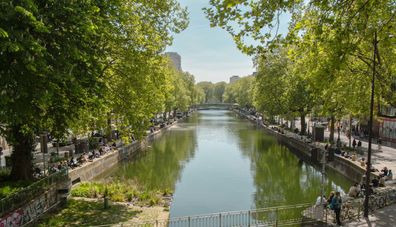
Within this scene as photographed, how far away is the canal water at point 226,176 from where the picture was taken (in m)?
28.8

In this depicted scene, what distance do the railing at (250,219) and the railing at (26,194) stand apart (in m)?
4.86

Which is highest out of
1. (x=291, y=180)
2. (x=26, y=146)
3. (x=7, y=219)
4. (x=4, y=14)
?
(x=4, y=14)

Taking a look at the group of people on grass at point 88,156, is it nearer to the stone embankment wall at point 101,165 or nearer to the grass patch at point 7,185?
the stone embankment wall at point 101,165

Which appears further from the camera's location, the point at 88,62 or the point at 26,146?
the point at 26,146

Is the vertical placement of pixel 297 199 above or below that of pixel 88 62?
below

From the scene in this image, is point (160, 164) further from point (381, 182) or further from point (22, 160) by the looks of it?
point (381, 182)

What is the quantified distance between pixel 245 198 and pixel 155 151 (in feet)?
84.5

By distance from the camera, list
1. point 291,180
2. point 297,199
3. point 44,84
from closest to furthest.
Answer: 1. point 44,84
2. point 297,199
3. point 291,180

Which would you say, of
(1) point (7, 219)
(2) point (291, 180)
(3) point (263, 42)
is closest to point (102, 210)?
(1) point (7, 219)

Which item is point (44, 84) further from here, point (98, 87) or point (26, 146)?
point (26, 146)

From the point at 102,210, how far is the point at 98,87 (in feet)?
25.5

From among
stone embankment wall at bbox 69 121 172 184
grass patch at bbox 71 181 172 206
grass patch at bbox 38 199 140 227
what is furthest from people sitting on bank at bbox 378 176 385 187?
stone embankment wall at bbox 69 121 172 184

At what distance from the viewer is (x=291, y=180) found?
120 feet

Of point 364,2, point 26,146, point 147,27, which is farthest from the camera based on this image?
point 147,27
